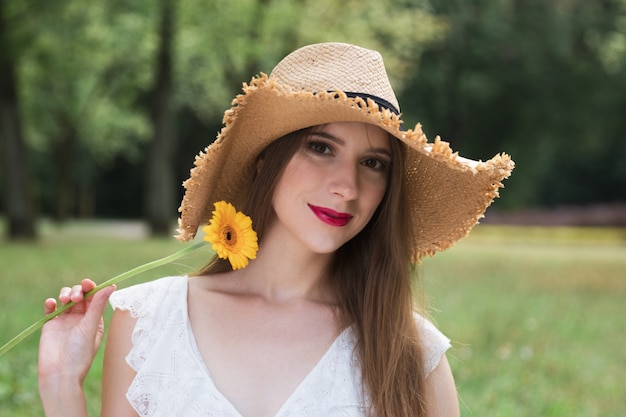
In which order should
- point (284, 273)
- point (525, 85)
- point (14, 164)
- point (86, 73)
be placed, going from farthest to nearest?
point (525, 85) → point (86, 73) → point (14, 164) → point (284, 273)

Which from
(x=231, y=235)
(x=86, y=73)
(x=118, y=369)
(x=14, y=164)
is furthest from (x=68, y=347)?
(x=86, y=73)

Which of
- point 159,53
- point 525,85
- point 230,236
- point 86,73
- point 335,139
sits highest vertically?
point 525,85

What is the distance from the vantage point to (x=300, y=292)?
7.97 feet

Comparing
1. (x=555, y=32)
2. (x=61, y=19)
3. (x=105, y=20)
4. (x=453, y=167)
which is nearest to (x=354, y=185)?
(x=453, y=167)

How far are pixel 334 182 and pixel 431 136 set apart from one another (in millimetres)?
32163

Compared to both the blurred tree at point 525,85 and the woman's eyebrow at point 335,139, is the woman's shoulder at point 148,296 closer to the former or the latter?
the woman's eyebrow at point 335,139

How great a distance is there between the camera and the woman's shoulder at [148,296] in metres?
2.28

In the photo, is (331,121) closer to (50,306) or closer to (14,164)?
(50,306)

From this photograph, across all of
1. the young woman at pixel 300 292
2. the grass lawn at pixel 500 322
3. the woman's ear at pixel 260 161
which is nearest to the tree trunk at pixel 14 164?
the grass lawn at pixel 500 322

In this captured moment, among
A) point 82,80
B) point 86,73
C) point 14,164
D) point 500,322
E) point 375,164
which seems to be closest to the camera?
point 375,164

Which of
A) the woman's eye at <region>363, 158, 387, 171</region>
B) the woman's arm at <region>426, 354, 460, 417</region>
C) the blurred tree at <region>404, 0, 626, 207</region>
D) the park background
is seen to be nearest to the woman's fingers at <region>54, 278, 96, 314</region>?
the woman's eye at <region>363, 158, 387, 171</region>

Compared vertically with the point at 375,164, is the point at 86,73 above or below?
above

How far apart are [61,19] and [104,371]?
1207 centimetres

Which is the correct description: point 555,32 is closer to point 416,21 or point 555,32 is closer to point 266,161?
point 416,21
